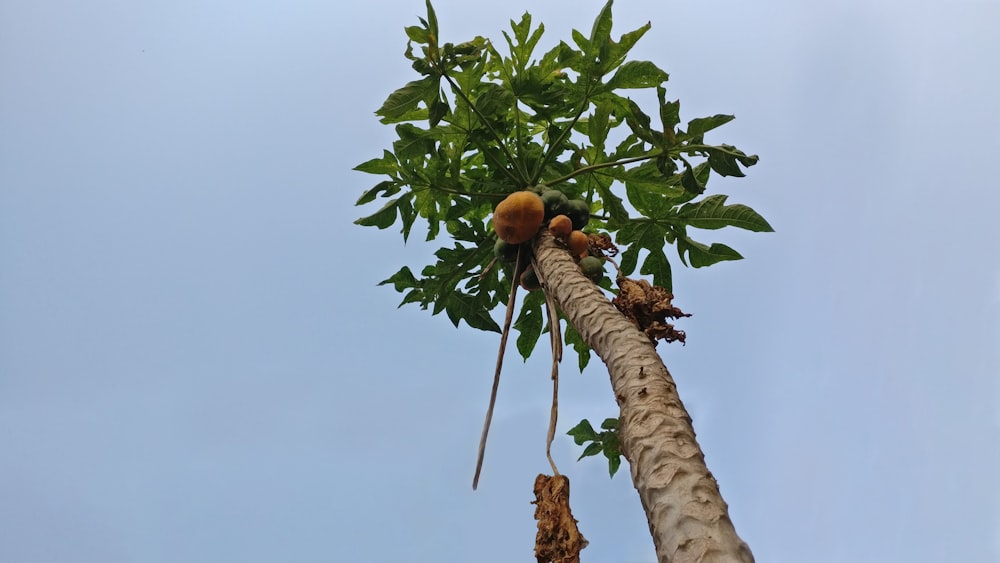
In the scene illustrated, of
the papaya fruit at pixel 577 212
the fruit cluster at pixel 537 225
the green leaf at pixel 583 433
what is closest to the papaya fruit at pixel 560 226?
the fruit cluster at pixel 537 225

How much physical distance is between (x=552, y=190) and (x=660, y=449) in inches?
73.9

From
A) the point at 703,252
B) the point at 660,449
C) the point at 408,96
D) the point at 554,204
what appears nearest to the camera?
the point at 660,449

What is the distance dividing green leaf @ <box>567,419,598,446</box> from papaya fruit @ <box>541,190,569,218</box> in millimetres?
1238

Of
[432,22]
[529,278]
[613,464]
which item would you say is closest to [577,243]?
[529,278]

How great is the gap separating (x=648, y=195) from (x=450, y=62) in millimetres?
1314

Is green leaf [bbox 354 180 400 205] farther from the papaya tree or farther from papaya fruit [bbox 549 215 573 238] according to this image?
papaya fruit [bbox 549 215 573 238]

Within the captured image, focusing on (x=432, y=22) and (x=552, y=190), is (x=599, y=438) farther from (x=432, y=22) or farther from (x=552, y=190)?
(x=432, y=22)

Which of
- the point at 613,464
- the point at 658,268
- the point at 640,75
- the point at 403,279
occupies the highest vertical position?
the point at 640,75

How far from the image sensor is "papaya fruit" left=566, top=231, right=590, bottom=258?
10.4 ft

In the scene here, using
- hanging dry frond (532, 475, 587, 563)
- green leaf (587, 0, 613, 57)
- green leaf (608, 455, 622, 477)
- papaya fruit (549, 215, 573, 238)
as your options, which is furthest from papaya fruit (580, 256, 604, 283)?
hanging dry frond (532, 475, 587, 563)

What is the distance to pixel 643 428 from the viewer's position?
179 cm

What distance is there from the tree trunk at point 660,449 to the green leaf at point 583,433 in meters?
1.28

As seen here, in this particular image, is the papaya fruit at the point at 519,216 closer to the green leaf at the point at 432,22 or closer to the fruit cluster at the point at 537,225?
the fruit cluster at the point at 537,225

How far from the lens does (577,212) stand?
3.27 metres
